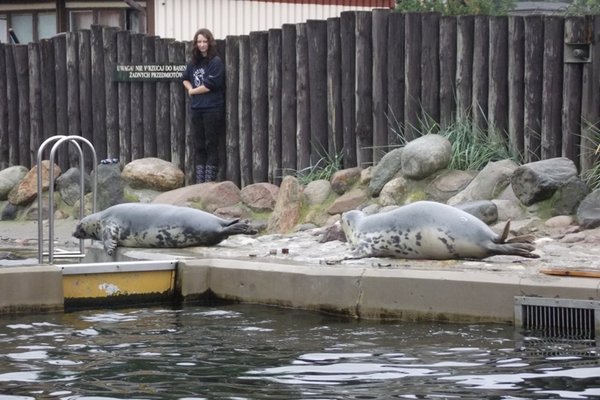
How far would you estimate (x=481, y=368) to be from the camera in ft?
24.9

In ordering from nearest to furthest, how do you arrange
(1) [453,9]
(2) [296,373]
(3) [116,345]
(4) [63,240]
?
1. (2) [296,373]
2. (3) [116,345]
3. (4) [63,240]
4. (1) [453,9]

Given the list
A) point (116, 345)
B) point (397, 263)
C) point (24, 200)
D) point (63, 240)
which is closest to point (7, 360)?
point (116, 345)

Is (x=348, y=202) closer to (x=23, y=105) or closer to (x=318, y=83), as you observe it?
(x=318, y=83)

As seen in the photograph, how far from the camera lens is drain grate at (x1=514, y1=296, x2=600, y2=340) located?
8625 millimetres

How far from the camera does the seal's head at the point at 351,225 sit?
11287 millimetres

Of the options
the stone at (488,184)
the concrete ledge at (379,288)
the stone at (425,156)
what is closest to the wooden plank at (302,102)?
the stone at (425,156)

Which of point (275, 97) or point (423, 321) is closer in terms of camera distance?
point (423, 321)

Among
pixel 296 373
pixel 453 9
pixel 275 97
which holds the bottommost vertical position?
pixel 296 373

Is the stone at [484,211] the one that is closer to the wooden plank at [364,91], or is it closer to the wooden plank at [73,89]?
the wooden plank at [364,91]

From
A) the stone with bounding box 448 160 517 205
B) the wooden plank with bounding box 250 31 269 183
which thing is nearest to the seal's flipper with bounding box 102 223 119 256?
the stone with bounding box 448 160 517 205

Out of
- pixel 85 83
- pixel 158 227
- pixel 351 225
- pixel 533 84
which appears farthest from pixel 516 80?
pixel 85 83

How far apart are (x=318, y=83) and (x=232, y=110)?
4.21 ft

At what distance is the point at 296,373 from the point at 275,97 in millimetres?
8319

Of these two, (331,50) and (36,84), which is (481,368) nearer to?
(331,50)
